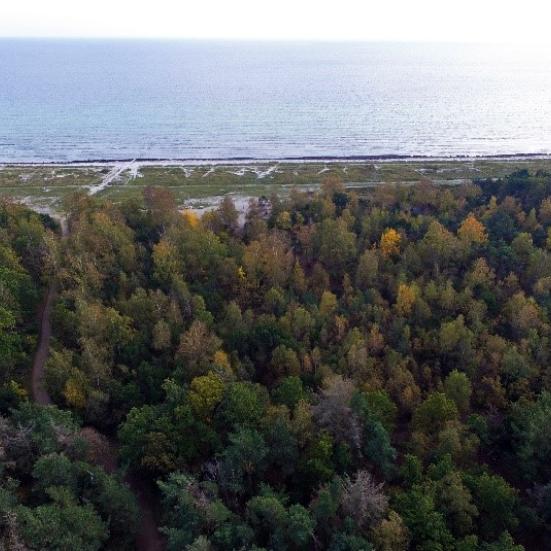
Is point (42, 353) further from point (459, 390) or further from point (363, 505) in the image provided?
point (459, 390)

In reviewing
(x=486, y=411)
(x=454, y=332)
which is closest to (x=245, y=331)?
(x=454, y=332)

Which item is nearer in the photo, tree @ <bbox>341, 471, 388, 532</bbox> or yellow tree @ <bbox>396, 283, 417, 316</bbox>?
tree @ <bbox>341, 471, 388, 532</bbox>

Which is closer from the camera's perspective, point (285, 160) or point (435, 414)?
point (435, 414)

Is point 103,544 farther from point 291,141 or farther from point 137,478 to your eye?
point 291,141

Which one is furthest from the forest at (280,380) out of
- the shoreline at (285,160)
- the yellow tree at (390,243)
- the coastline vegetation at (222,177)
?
the shoreline at (285,160)

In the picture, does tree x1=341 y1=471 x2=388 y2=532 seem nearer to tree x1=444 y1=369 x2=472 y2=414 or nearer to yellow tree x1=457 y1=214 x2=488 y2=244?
tree x1=444 y1=369 x2=472 y2=414

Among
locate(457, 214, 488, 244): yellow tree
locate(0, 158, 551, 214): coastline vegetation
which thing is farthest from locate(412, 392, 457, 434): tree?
locate(0, 158, 551, 214): coastline vegetation

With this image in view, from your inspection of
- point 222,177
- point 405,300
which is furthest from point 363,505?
point 222,177
